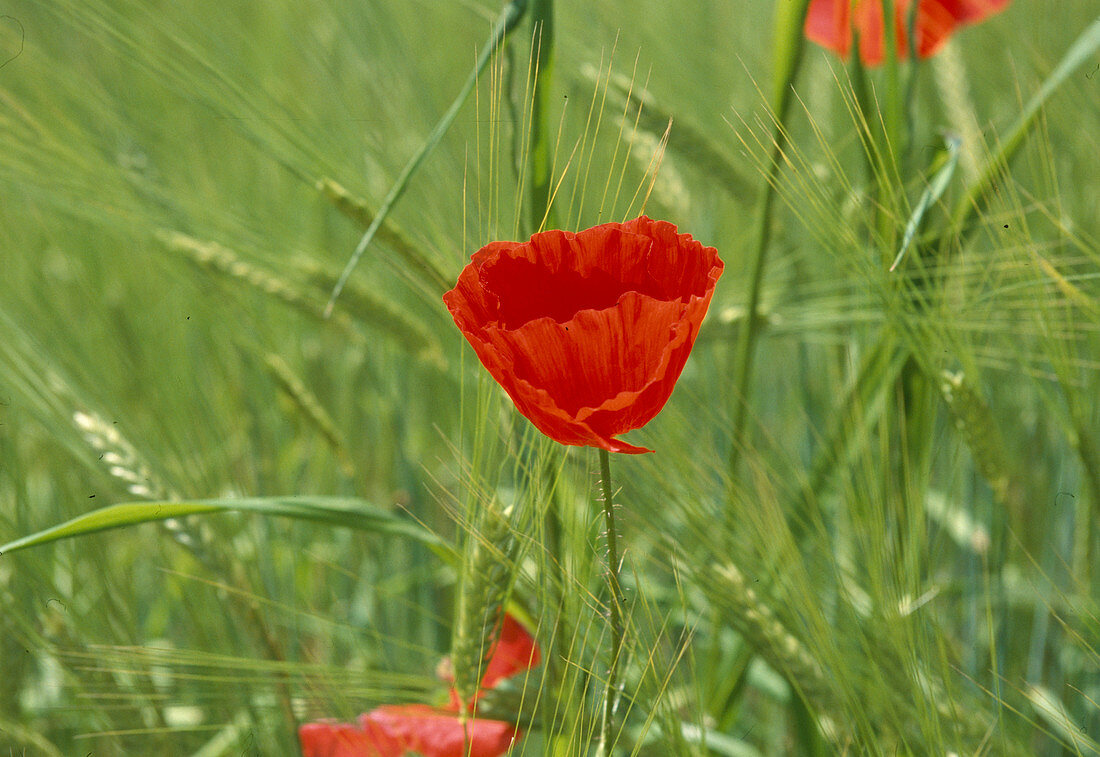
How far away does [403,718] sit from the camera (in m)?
0.38

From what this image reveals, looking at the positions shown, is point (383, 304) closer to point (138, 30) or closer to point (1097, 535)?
point (138, 30)

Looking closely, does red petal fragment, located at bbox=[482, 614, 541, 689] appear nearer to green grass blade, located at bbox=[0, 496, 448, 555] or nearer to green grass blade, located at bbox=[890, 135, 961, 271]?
Result: green grass blade, located at bbox=[0, 496, 448, 555]

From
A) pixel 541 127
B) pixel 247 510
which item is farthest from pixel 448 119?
pixel 247 510

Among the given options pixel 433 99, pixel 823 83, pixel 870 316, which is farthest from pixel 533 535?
pixel 823 83

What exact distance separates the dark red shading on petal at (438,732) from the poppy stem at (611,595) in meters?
0.07

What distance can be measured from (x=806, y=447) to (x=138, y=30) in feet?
1.70

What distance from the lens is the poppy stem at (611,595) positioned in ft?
0.88

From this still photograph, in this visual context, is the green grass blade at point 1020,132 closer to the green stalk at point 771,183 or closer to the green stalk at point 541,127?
the green stalk at point 771,183

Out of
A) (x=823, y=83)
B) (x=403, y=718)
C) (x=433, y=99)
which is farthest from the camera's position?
(x=823, y=83)

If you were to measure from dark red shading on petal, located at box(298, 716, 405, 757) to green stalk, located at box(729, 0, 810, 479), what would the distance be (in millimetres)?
199

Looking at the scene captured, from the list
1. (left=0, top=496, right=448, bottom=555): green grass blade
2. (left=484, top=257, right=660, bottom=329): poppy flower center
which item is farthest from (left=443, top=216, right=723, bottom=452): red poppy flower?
(left=0, top=496, right=448, bottom=555): green grass blade

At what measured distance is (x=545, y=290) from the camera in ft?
1.00

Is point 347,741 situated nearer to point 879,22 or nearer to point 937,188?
point 937,188

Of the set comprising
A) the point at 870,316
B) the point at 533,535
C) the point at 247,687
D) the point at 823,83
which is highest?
the point at 823,83
